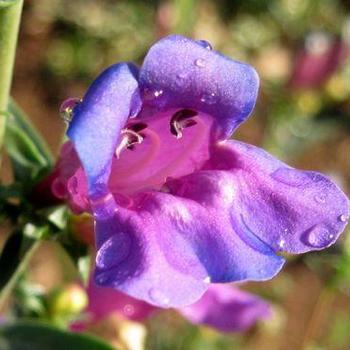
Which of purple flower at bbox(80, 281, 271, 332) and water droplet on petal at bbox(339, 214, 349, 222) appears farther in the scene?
purple flower at bbox(80, 281, 271, 332)

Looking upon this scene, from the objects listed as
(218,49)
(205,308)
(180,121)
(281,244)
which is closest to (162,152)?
(180,121)

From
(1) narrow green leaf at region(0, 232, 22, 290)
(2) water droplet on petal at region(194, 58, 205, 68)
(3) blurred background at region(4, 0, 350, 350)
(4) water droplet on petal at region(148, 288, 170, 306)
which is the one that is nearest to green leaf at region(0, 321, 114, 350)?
(1) narrow green leaf at region(0, 232, 22, 290)

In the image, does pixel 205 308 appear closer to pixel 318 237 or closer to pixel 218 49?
pixel 318 237

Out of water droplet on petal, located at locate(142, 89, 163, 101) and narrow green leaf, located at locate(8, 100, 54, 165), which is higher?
water droplet on petal, located at locate(142, 89, 163, 101)

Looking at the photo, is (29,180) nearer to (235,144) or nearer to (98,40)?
(235,144)

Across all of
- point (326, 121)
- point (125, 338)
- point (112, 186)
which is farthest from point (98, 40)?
point (112, 186)

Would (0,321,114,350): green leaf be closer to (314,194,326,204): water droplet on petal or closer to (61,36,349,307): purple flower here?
(61,36,349,307): purple flower
